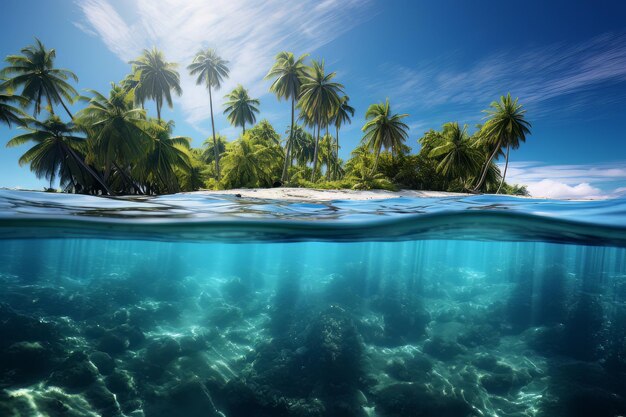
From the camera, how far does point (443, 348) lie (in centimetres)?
1291

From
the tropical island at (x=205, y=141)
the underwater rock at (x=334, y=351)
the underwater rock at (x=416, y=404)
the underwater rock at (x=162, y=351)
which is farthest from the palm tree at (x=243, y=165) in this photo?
the underwater rock at (x=416, y=404)

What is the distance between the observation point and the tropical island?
2569 centimetres

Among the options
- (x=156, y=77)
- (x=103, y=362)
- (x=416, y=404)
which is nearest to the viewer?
(x=416, y=404)

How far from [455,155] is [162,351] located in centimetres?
3092

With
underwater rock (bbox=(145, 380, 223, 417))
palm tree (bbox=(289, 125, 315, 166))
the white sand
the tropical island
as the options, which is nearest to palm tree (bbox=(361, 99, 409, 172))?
the tropical island

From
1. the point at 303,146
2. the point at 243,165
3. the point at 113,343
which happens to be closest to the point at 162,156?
the point at 243,165

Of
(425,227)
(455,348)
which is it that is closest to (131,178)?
(425,227)

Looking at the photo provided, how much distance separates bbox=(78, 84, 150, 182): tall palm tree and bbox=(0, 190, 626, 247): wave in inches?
449

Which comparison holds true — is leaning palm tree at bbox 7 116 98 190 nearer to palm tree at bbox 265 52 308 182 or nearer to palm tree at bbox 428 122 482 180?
palm tree at bbox 265 52 308 182

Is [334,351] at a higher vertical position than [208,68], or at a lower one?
lower

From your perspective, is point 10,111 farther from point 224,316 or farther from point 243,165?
point 224,316

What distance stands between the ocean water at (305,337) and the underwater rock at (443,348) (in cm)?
6

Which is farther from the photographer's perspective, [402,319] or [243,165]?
[243,165]

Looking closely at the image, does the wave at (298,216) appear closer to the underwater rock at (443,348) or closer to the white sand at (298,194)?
Result: the white sand at (298,194)
